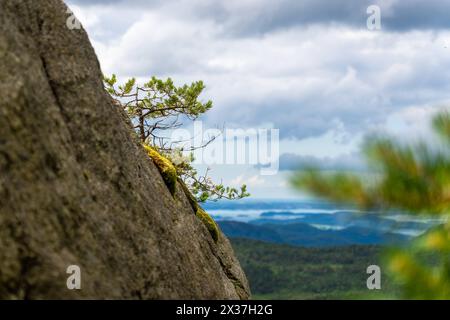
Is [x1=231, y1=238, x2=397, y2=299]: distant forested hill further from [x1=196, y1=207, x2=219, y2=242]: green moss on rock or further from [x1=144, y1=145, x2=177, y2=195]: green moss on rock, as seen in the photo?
[x1=144, y1=145, x2=177, y2=195]: green moss on rock

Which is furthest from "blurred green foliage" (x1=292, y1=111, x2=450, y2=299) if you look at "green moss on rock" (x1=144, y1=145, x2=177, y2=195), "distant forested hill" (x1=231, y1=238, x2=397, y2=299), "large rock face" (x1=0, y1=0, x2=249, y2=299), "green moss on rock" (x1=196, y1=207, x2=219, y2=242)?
"distant forested hill" (x1=231, y1=238, x2=397, y2=299)

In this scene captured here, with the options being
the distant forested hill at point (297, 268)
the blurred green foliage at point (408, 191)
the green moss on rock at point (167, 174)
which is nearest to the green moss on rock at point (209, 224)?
Answer: the green moss on rock at point (167, 174)

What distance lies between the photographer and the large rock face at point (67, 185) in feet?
24.0

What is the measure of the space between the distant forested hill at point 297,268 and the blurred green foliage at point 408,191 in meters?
127

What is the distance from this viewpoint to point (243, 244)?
182000 mm

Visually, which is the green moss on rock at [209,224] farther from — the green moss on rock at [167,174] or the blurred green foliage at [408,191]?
the blurred green foliage at [408,191]

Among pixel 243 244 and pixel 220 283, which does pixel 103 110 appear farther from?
pixel 243 244

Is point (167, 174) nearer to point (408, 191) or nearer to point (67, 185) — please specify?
point (67, 185)

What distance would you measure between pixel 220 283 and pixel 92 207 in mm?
6073

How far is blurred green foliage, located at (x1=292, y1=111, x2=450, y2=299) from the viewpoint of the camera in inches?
257

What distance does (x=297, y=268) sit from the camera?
164625 millimetres

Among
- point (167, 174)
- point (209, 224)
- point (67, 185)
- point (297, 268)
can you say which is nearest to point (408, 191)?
point (67, 185)

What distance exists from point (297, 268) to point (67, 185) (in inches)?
6317
